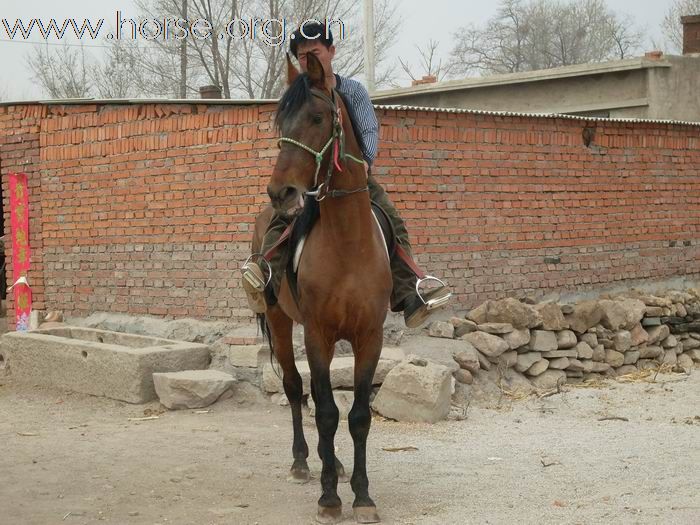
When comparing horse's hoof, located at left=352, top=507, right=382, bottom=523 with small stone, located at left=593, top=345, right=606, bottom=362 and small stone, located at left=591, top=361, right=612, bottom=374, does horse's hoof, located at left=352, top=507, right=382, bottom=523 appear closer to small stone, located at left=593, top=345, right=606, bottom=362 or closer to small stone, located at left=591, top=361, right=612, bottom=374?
small stone, located at left=591, top=361, right=612, bottom=374

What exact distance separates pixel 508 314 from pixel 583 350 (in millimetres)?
1080

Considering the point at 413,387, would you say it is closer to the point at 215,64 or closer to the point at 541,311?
the point at 541,311

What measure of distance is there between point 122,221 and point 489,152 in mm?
4211

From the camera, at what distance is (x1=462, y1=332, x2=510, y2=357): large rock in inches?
385

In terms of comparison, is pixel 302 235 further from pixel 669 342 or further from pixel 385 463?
pixel 669 342

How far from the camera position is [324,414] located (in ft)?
19.4

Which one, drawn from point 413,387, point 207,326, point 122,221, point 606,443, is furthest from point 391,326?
point 122,221

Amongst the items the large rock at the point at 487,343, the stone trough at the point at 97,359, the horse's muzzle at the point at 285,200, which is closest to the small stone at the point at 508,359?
the large rock at the point at 487,343

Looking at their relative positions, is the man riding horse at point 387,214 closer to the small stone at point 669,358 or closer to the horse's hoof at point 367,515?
the horse's hoof at point 367,515

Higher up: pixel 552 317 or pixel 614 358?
pixel 552 317

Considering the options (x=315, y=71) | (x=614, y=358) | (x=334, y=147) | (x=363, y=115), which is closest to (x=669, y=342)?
(x=614, y=358)

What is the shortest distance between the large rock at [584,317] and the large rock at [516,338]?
2.38ft

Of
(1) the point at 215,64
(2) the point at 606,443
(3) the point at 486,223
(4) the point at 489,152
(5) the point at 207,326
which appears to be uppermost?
(1) the point at 215,64

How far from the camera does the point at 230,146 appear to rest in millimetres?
9930
